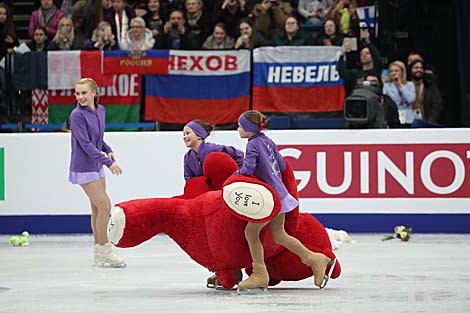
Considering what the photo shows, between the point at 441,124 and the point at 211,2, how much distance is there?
392cm

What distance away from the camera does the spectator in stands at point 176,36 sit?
14.7 m

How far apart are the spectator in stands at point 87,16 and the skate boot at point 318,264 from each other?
8.68 meters

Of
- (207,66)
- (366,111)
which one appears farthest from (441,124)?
(207,66)

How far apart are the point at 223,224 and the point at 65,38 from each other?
8220 millimetres

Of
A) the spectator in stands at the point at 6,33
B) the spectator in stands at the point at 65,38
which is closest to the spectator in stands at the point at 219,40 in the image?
the spectator in stands at the point at 65,38

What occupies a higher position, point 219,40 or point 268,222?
point 219,40

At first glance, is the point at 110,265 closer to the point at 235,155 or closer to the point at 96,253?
the point at 96,253

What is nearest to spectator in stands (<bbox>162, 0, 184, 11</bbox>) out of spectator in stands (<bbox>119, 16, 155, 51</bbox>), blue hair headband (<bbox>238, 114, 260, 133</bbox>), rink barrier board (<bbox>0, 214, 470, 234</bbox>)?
spectator in stands (<bbox>119, 16, 155, 51</bbox>)

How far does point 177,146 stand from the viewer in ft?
41.2

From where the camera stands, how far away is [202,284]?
7691 mm

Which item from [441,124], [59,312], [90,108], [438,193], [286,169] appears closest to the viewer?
[59,312]

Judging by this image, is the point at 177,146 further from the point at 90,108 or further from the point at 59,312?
the point at 59,312

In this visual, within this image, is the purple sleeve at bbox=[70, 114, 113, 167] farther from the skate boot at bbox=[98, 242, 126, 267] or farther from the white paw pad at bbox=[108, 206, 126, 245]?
the white paw pad at bbox=[108, 206, 126, 245]

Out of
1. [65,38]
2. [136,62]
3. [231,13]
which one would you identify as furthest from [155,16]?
[65,38]
